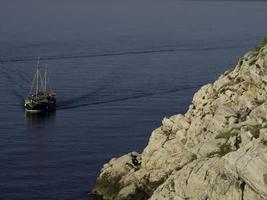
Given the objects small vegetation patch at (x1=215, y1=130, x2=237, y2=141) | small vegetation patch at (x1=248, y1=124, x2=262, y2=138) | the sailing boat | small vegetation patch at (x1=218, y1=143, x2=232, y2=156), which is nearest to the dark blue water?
the sailing boat

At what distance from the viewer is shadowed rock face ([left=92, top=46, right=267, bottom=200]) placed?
66.4m

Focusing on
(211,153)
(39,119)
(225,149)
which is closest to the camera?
(225,149)

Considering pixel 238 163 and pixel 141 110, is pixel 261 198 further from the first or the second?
pixel 141 110

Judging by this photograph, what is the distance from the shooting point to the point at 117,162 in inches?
3627

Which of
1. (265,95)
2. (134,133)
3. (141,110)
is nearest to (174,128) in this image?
(265,95)

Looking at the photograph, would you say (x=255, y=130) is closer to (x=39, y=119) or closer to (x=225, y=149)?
(x=225, y=149)

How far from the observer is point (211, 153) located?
247ft

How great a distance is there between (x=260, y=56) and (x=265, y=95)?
5864 mm

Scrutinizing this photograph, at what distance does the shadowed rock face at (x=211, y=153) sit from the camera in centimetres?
6644

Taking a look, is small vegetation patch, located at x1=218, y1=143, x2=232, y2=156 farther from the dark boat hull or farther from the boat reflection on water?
the dark boat hull

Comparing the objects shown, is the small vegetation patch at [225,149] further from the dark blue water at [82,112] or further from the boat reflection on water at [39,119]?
the boat reflection on water at [39,119]

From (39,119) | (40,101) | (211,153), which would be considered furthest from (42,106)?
(211,153)

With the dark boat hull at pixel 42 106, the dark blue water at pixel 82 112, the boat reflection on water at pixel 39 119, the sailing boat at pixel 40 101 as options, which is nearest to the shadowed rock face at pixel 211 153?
the dark blue water at pixel 82 112

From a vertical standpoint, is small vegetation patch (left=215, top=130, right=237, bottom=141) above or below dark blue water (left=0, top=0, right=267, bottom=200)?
above
